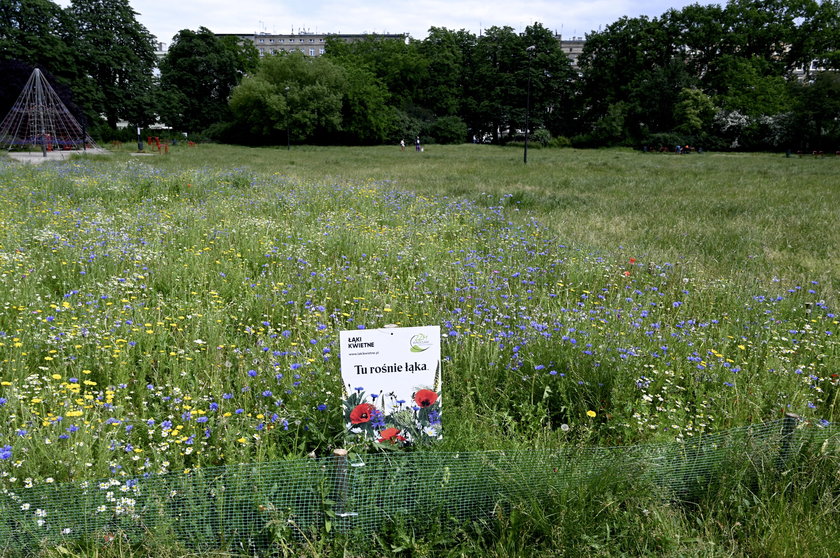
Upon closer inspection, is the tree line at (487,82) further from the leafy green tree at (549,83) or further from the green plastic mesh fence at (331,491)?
the green plastic mesh fence at (331,491)

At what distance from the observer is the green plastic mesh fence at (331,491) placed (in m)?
2.20

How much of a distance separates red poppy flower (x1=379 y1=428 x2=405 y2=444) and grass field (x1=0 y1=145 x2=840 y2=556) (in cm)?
30

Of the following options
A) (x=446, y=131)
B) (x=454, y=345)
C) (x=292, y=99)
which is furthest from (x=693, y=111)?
(x=454, y=345)

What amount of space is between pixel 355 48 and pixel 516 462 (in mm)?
81847

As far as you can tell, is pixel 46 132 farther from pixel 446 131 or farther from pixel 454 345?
pixel 446 131

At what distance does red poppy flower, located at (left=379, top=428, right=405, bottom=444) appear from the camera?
2604 mm

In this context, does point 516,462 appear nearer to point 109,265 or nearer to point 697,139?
point 109,265

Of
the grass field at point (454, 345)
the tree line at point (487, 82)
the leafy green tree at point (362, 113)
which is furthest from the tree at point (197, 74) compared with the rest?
the grass field at point (454, 345)

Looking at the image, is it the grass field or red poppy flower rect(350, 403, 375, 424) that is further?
red poppy flower rect(350, 403, 375, 424)

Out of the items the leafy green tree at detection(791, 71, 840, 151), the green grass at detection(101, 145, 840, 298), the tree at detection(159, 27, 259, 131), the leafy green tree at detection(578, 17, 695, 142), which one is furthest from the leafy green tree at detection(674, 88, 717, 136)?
the tree at detection(159, 27, 259, 131)

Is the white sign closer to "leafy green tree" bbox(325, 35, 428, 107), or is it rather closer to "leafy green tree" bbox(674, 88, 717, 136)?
"leafy green tree" bbox(674, 88, 717, 136)

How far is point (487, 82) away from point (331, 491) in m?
76.1

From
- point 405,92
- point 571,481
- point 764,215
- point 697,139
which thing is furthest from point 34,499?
point 405,92

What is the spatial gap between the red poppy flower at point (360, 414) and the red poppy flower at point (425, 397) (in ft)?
0.82
